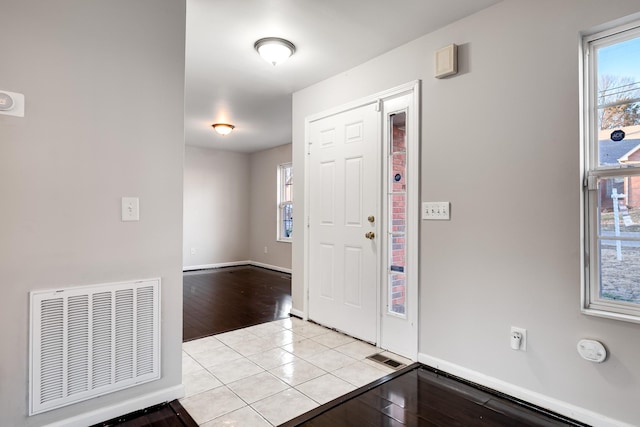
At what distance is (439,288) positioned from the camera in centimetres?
256

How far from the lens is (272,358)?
2770 mm

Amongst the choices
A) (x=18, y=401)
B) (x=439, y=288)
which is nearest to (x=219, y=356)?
(x=18, y=401)

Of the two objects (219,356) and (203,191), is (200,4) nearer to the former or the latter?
(219,356)

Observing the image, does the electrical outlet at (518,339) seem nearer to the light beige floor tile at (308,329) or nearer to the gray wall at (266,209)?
the light beige floor tile at (308,329)

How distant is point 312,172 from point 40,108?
2315mm

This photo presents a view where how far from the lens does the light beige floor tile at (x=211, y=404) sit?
6.50 ft

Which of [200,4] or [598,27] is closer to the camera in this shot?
[598,27]

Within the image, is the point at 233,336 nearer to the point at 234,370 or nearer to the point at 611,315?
the point at 234,370

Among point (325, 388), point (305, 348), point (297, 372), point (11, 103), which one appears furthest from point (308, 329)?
point (11, 103)

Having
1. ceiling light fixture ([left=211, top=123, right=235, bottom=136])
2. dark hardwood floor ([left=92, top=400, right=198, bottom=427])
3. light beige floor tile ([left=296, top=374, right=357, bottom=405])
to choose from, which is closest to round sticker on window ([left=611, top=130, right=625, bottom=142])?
light beige floor tile ([left=296, top=374, right=357, bottom=405])

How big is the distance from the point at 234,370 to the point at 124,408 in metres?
0.76

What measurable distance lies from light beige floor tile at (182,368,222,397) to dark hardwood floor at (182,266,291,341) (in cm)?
77

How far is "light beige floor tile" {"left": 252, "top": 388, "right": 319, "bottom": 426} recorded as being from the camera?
6.48 feet

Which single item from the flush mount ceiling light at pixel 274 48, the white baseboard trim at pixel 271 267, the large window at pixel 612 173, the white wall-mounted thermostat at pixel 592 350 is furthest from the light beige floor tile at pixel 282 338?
the white baseboard trim at pixel 271 267
